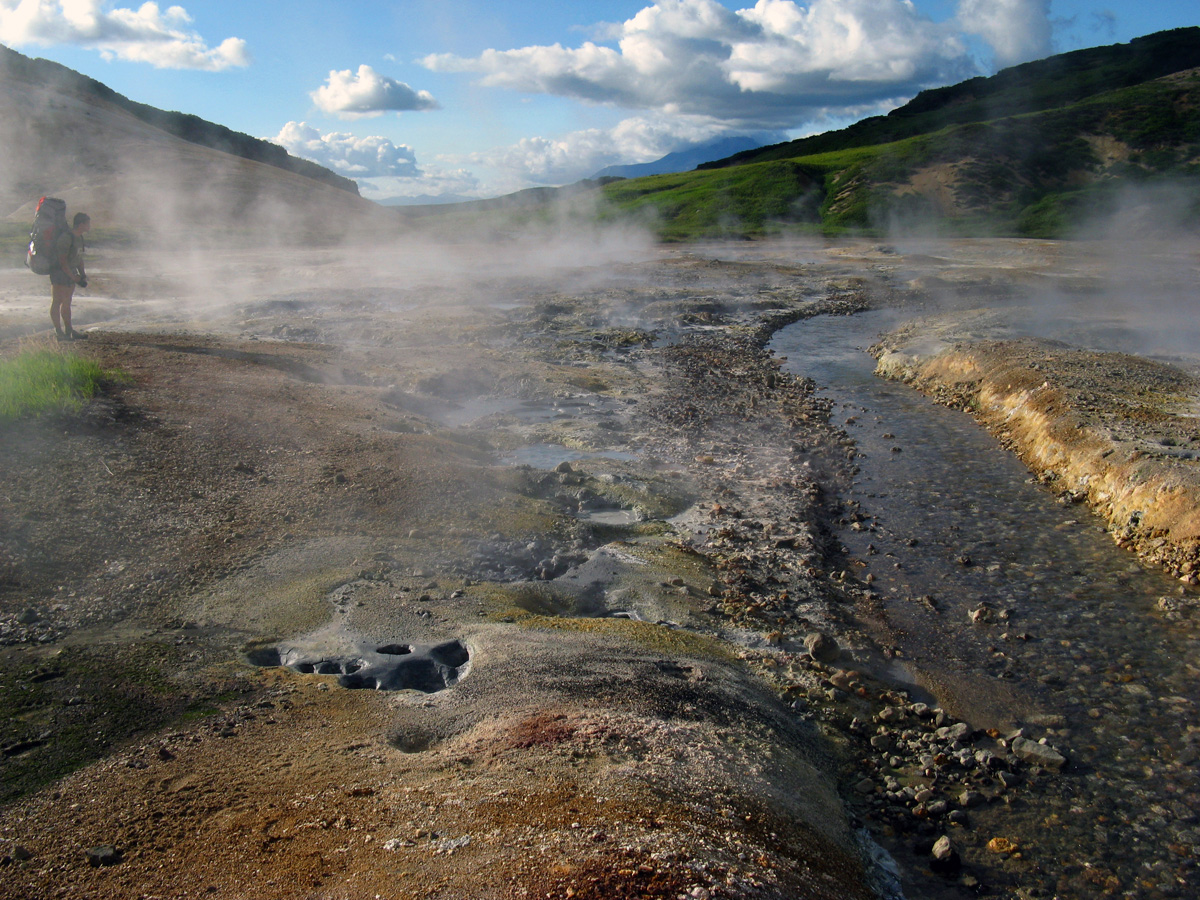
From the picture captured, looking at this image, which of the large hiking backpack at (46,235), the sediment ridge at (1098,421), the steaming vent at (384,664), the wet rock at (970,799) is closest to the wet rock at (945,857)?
the wet rock at (970,799)

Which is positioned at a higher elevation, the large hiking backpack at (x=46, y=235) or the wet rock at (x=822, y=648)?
the large hiking backpack at (x=46, y=235)

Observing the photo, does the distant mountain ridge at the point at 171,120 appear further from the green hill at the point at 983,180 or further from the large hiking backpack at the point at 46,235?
the large hiking backpack at the point at 46,235

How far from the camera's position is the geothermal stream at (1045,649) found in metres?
3.77

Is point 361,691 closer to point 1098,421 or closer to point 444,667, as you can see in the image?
point 444,667

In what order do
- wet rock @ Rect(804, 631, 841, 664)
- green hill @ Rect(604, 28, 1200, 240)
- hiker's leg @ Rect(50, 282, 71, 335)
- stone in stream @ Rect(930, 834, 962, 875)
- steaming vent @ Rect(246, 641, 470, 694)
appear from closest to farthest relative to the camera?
stone in stream @ Rect(930, 834, 962, 875) < steaming vent @ Rect(246, 641, 470, 694) < wet rock @ Rect(804, 631, 841, 664) < hiker's leg @ Rect(50, 282, 71, 335) < green hill @ Rect(604, 28, 1200, 240)

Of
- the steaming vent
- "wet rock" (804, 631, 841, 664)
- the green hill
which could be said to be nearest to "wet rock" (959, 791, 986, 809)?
"wet rock" (804, 631, 841, 664)

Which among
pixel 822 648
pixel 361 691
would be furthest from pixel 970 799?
pixel 361 691

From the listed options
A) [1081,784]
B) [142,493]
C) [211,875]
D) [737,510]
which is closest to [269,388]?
[142,493]

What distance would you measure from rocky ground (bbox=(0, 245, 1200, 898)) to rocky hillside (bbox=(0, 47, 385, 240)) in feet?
87.3

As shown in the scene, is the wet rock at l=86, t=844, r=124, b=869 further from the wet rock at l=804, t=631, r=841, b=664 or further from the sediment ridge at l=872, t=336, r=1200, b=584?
the sediment ridge at l=872, t=336, r=1200, b=584

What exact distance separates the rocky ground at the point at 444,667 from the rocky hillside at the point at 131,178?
26.6 metres

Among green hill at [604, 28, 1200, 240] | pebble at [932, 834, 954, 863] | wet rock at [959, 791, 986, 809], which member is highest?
green hill at [604, 28, 1200, 240]

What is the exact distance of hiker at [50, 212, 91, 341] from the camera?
10.0 m

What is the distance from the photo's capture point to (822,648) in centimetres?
509
